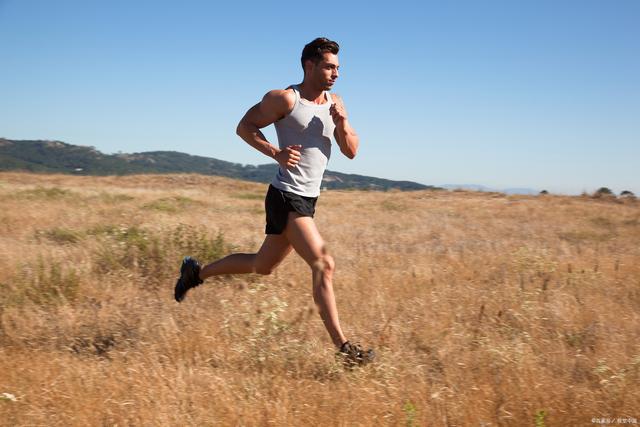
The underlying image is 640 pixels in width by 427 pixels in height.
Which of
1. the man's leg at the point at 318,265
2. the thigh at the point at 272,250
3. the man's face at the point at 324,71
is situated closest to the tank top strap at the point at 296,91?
the man's face at the point at 324,71

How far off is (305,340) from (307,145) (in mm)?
1344

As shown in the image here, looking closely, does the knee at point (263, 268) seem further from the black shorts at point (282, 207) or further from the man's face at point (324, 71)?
the man's face at point (324, 71)

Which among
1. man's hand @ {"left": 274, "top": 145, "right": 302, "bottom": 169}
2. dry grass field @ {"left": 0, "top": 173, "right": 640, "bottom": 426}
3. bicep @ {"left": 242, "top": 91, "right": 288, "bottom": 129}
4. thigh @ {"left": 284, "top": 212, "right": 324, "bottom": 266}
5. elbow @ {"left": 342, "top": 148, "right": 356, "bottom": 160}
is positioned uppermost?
bicep @ {"left": 242, "top": 91, "right": 288, "bottom": 129}

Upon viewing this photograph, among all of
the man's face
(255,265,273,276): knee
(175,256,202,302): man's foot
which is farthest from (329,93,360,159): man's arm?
(175,256,202,302): man's foot

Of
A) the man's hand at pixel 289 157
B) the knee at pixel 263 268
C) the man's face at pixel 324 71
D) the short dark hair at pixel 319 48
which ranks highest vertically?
the short dark hair at pixel 319 48

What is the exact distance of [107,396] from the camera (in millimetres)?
2750

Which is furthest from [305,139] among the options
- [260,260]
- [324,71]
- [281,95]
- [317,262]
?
[260,260]

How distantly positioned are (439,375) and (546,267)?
11.7 feet

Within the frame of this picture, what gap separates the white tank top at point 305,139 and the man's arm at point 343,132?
0.20 feet

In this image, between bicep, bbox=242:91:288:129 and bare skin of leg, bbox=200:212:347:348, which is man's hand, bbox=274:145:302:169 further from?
bare skin of leg, bbox=200:212:347:348

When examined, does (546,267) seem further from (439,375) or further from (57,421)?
(57,421)

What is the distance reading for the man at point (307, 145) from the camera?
3486 mm

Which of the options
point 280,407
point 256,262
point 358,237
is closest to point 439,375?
point 280,407

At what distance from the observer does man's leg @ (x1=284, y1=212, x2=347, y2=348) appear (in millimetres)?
3504
